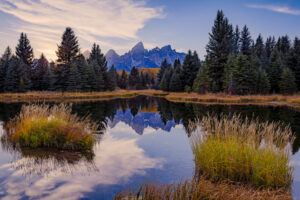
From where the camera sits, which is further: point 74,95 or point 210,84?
point 210,84

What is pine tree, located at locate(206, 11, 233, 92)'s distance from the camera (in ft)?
165

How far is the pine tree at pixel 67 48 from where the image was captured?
54406 mm

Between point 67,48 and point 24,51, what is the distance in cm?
1567

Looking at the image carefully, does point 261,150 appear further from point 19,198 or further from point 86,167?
point 19,198

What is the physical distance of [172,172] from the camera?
7.31 m

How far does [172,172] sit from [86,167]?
2.81 meters

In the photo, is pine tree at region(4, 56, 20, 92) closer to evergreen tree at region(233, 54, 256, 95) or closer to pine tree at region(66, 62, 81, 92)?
pine tree at region(66, 62, 81, 92)

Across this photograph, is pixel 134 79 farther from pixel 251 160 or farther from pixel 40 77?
pixel 251 160

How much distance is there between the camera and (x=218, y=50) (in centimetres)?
5069

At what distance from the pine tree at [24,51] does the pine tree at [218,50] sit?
4718 centimetres

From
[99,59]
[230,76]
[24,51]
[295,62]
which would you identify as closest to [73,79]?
[99,59]

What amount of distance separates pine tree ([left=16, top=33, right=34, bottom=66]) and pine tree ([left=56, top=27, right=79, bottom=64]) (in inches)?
520

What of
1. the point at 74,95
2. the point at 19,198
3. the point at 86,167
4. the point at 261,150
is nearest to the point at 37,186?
the point at 19,198

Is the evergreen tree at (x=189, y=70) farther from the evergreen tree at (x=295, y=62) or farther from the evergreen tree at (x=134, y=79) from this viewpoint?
the evergreen tree at (x=134, y=79)
